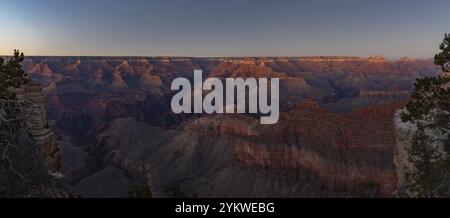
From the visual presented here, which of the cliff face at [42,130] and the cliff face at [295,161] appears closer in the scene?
the cliff face at [42,130]

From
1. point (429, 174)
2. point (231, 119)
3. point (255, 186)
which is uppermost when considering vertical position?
point (429, 174)

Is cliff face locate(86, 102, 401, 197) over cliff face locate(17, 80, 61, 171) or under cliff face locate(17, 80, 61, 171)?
under

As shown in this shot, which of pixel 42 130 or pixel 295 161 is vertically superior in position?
pixel 42 130

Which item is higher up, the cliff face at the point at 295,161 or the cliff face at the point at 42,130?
the cliff face at the point at 42,130

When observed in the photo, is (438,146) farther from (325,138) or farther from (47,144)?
(325,138)

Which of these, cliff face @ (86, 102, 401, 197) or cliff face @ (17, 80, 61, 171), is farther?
cliff face @ (86, 102, 401, 197)

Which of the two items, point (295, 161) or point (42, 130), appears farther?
point (295, 161)

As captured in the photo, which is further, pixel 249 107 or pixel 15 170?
pixel 249 107

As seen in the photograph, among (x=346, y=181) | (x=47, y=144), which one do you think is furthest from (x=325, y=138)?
(x=47, y=144)
